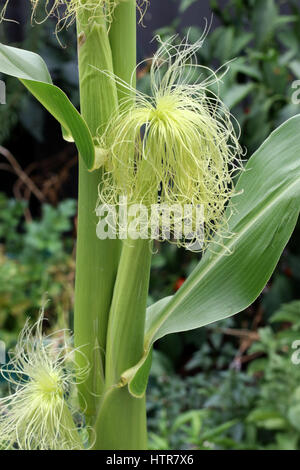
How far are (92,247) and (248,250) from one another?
5.6 inches

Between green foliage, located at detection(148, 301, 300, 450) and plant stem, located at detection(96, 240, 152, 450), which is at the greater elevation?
plant stem, located at detection(96, 240, 152, 450)

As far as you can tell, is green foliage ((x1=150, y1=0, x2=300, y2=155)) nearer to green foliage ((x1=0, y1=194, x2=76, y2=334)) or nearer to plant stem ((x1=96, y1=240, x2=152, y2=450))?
green foliage ((x1=0, y1=194, x2=76, y2=334))

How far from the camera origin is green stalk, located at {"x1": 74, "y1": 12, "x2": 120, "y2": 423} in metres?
0.39

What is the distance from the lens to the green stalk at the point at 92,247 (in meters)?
0.39

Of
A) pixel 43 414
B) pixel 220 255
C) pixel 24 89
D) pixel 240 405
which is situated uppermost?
pixel 24 89

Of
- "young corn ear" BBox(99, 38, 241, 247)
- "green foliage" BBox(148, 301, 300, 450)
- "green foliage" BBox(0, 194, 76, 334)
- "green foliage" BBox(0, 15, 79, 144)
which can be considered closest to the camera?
"young corn ear" BBox(99, 38, 241, 247)

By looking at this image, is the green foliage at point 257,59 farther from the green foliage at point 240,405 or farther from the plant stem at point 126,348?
the plant stem at point 126,348

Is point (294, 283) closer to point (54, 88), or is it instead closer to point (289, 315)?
point (289, 315)

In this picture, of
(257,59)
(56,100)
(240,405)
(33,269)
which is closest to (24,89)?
(33,269)

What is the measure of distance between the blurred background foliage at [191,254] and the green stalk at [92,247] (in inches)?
28.6

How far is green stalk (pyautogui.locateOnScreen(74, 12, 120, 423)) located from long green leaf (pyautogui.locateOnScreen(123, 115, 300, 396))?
0.04 m

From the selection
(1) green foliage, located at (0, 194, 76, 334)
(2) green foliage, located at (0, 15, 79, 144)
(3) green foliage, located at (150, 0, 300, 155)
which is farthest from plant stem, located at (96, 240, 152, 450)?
(2) green foliage, located at (0, 15, 79, 144)

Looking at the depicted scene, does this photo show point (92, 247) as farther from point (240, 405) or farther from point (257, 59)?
point (257, 59)

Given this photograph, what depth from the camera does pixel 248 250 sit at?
18.1 inches
